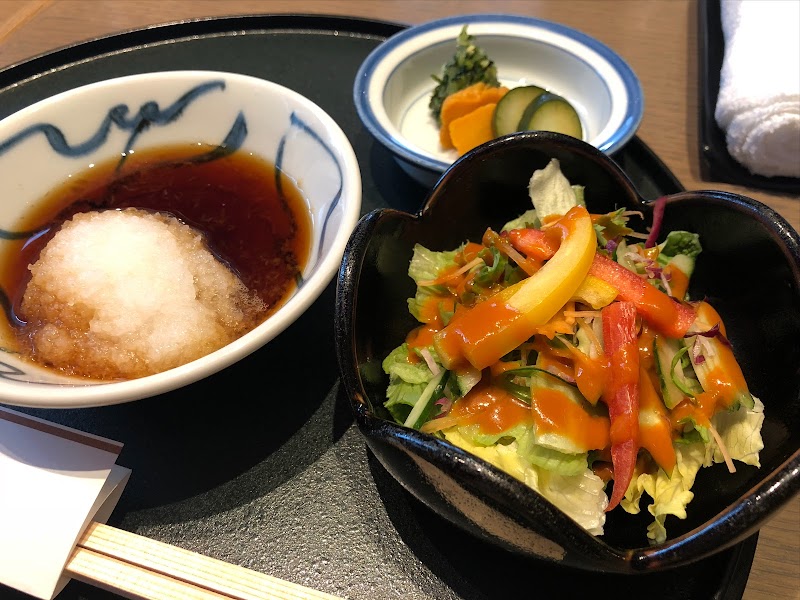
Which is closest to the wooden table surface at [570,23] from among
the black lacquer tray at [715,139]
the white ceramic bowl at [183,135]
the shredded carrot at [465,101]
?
the black lacquer tray at [715,139]

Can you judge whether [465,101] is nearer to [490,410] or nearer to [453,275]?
[453,275]

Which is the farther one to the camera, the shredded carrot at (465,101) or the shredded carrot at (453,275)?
the shredded carrot at (465,101)

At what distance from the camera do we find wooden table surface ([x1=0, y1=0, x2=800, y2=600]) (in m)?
1.63

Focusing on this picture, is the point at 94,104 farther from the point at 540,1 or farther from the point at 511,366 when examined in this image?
the point at 540,1

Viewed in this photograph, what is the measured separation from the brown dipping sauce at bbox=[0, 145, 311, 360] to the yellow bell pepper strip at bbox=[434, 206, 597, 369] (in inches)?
15.3

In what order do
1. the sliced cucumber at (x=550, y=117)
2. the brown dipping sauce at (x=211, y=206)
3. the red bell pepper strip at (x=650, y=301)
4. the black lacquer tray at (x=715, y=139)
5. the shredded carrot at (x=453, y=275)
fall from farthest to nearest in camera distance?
the black lacquer tray at (x=715, y=139) < the sliced cucumber at (x=550, y=117) < the brown dipping sauce at (x=211, y=206) < the shredded carrot at (x=453, y=275) < the red bell pepper strip at (x=650, y=301)

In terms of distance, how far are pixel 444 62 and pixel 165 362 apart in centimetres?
120

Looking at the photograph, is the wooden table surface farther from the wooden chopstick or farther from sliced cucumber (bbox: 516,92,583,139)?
the wooden chopstick

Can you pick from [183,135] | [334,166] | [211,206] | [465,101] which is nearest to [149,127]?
[183,135]

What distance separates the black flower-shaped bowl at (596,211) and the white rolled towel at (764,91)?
61 cm

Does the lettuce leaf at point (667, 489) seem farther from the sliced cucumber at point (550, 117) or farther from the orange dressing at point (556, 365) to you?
the sliced cucumber at point (550, 117)

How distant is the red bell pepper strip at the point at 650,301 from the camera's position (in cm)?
87

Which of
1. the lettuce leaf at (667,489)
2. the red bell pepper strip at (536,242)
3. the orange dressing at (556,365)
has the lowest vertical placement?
the lettuce leaf at (667,489)

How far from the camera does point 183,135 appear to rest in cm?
133
